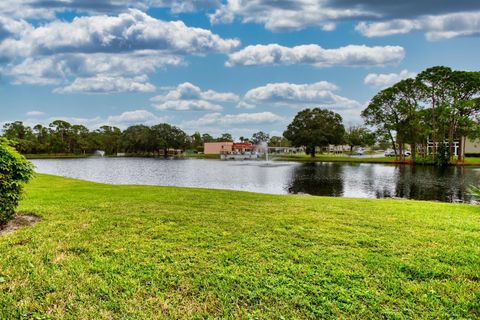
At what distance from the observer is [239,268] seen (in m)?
3.95

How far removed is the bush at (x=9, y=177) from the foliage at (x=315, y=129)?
58.0 metres

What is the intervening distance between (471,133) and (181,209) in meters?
42.2

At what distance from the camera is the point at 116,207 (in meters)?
7.68

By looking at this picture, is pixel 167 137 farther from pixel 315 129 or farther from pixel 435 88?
pixel 435 88

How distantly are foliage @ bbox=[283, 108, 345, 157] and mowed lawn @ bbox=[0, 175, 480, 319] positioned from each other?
56177 mm

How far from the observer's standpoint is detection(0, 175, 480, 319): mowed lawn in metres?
3.21

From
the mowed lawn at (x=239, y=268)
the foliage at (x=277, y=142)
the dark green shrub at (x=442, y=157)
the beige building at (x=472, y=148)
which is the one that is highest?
the foliage at (x=277, y=142)

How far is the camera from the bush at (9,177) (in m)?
5.54

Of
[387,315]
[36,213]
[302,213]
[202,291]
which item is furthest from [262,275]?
[36,213]

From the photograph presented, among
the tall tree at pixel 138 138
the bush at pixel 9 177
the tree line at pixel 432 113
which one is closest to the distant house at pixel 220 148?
the tall tree at pixel 138 138

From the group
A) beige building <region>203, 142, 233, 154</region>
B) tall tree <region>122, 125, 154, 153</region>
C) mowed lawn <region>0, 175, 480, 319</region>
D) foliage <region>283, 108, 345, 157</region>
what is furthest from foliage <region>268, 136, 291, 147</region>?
mowed lawn <region>0, 175, 480, 319</region>

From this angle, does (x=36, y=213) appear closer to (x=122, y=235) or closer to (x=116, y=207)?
(x=116, y=207)

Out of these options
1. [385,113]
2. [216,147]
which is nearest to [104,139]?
[216,147]

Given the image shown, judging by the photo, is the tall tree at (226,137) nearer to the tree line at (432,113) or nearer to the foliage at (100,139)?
the foliage at (100,139)
